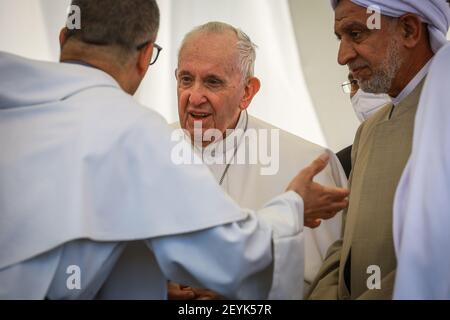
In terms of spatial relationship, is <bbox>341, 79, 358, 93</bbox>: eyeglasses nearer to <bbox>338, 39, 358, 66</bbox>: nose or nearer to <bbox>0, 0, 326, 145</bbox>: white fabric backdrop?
<bbox>0, 0, 326, 145</bbox>: white fabric backdrop

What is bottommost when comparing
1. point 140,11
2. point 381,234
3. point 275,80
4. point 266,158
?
point 381,234

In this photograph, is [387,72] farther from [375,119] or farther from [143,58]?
[143,58]

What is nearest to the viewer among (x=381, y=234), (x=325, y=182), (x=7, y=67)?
(x=7, y=67)

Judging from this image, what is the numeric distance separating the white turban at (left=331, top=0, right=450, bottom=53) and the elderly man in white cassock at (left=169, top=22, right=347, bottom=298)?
615mm

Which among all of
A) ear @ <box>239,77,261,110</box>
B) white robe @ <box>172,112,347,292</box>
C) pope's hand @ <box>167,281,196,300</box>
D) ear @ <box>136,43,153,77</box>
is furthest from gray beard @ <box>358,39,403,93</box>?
pope's hand @ <box>167,281,196,300</box>

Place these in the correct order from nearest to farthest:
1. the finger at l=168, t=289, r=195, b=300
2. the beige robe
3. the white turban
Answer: the finger at l=168, t=289, r=195, b=300, the beige robe, the white turban

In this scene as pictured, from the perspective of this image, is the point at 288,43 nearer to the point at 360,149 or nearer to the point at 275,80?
the point at 275,80

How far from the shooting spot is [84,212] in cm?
175

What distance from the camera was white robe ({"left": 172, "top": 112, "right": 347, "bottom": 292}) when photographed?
258cm

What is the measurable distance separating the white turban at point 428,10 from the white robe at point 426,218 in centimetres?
64

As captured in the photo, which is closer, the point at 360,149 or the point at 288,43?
the point at 360,149

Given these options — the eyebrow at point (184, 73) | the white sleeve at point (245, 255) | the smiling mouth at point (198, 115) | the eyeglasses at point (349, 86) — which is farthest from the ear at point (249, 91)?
the white sleeve at point (245, 255)

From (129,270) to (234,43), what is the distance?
50.0 inches

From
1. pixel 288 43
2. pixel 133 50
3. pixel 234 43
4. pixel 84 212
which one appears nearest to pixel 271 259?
pixel 84 212
